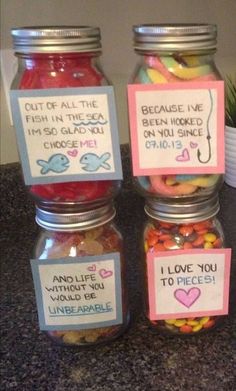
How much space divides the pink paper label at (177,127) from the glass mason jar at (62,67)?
0.16 feet

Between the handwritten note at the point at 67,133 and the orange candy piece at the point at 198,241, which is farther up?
the handwritten note at the point at 67,133

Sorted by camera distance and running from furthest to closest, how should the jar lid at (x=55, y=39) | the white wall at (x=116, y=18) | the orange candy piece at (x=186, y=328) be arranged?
the white wall at (x=116, y=18) → the orange candy piece at (x=186, y=328) → the jar lid at (x=55, y=39)

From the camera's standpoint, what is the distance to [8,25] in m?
0.72

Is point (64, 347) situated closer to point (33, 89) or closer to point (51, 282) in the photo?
point (51, 282)

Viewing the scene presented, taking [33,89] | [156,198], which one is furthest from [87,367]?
[33,89]

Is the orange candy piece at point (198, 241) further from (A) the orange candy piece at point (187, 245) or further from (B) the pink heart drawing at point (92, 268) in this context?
(B) the pink heart drawing at point (92, 268)

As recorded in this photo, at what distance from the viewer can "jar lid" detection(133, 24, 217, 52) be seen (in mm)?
438

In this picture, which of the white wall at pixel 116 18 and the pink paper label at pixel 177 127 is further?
the white wall at pixel 116 18

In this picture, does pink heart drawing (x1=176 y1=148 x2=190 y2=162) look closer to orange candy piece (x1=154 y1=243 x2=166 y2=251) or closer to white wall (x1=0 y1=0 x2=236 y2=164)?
orange candy piece (x1=154 y1=243 x2=166 y2=251)

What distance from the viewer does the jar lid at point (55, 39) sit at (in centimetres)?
44

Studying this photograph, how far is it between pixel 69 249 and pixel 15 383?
6.1 inches

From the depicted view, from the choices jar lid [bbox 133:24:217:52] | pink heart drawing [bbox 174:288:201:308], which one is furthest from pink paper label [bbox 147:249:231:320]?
jar lid [bbox 133:24:217:52]

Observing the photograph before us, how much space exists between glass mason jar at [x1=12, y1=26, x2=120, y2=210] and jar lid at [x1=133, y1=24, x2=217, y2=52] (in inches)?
2.0

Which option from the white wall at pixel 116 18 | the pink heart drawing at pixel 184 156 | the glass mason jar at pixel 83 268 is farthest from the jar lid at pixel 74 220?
the white wall at pixel 116 18
